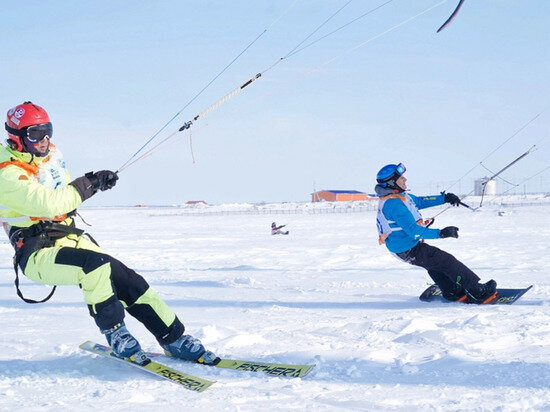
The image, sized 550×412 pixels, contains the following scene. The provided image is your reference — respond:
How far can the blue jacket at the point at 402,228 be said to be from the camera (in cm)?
630

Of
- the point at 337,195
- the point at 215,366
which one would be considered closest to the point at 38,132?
the point at 215,366

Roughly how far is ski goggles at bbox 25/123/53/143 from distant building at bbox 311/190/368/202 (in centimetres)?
9623

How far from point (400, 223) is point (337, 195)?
95285mm

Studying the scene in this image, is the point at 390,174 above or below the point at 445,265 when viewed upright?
above

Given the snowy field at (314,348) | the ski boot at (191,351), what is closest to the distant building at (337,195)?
the snowy field at (314,348)

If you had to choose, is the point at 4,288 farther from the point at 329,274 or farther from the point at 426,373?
the point at 426,373

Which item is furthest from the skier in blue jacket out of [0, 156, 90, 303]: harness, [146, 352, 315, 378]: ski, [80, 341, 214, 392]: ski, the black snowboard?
[0, 156, 90, 303]: harness

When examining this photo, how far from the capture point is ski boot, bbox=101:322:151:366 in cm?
381

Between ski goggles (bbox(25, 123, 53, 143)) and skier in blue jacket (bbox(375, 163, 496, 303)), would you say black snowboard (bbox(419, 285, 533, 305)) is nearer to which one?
skier in blue jacket (bbox(375, 163, 496, 303))

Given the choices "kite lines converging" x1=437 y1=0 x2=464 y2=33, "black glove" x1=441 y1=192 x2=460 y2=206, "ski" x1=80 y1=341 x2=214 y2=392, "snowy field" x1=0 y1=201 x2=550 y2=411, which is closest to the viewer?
"snowy field" x1=0 y1=201 x2=550 y2=411

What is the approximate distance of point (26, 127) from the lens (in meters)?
3.84

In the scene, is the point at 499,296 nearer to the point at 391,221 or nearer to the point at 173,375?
the point at 391,221

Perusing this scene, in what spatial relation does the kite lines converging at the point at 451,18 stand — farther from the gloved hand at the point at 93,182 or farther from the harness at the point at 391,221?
the gloved hand at the point at 93,182

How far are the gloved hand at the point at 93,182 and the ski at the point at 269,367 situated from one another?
1503 millimetres
